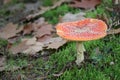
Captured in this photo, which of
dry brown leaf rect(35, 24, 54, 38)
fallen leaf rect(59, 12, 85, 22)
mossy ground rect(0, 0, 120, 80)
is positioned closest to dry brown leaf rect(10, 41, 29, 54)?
mossy ground rect(0, 0, 120, 80)

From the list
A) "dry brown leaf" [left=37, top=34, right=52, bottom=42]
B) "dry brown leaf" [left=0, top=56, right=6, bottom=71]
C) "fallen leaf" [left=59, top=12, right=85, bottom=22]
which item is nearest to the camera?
"dry brown leaf" [left=0, top=56, right=6, bottom=71]

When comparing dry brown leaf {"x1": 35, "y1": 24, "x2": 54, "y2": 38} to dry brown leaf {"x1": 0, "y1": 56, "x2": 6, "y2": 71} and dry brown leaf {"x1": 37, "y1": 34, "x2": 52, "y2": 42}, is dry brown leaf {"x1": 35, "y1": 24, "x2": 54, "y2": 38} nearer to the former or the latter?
dry brown leaf {"x1": 37, "y1": 34, "x2": 52, "y2": 42}

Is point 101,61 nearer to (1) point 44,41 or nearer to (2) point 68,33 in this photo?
(2) point 68,33

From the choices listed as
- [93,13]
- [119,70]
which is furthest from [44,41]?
[119,70]

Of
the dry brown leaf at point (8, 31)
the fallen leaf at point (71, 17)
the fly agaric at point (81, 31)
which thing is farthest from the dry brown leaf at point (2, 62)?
the fallen leaf at point (71, 17)

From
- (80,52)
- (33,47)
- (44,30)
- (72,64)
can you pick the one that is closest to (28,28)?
(44,30)

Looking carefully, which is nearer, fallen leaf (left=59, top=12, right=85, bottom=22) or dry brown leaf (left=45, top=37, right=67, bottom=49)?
dry brown leaf (left=45, top=37, right=67, bottom=49)

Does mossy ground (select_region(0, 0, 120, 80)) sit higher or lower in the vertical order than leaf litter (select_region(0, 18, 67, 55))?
lower
